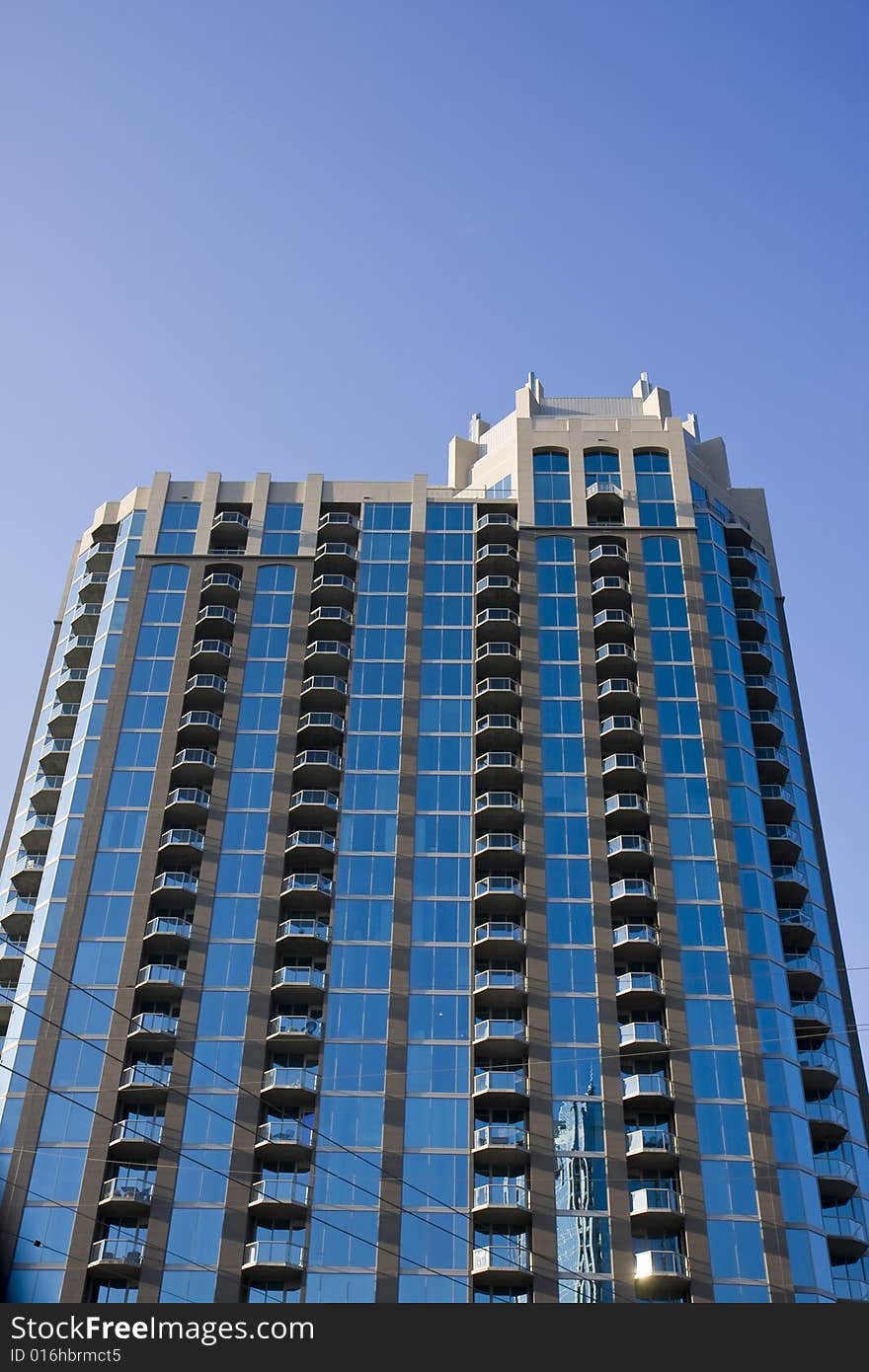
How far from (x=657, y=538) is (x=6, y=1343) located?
7022 cm

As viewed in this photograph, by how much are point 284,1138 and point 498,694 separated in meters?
29.4

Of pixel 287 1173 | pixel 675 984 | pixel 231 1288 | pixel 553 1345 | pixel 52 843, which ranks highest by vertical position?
pixel 52 843

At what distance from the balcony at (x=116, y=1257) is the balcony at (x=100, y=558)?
46296 mm

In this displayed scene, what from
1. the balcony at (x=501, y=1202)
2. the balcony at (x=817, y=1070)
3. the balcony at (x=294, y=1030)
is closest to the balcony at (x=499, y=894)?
the balcony at (x=294, y=1030)

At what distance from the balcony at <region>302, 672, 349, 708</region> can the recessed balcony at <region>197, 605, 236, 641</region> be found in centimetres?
654

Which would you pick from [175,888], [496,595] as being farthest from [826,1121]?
[496,595]

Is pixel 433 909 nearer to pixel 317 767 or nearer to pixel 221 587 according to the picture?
pixel 317 767

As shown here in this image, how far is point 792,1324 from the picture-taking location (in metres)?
28.5

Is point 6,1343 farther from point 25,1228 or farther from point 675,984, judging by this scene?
point 675,984

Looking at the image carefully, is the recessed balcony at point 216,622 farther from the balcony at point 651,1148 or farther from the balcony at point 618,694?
the balcony at point 651,1148

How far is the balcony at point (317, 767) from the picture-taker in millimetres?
80938

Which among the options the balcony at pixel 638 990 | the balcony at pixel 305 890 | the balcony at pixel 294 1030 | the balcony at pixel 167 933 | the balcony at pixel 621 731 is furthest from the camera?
the balcony at pixel 621 731

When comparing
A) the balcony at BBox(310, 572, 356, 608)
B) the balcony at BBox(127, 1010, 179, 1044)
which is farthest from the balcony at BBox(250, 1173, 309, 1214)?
the balcony at BBox(310, 572, 356, 608)

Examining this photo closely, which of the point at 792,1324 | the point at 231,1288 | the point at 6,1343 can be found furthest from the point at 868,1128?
the point at 6,1343
